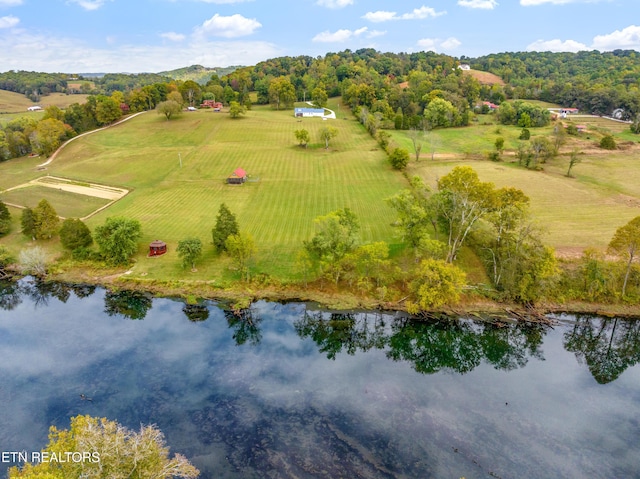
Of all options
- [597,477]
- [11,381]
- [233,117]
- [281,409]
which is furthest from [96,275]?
[233,117]

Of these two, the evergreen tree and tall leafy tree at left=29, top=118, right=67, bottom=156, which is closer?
the evergreen tree

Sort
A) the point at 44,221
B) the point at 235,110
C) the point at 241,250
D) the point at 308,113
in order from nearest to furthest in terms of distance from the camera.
→ the point at 241,250, the point at 44,221, the point at 235,110, the point at 308,113

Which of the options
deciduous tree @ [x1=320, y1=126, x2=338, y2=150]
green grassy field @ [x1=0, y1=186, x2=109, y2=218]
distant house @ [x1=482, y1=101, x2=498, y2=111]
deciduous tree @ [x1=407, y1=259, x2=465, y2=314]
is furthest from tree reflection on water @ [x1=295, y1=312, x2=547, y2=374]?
distant house @ [x1=482, y1=101, x2=498, y2=111]

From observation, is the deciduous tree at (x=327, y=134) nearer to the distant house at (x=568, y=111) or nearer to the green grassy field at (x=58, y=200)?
the green grassy field at (x=58, y=200)

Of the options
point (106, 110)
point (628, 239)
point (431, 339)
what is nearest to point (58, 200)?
point (106, 110)

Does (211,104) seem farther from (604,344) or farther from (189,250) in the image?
(604,344)

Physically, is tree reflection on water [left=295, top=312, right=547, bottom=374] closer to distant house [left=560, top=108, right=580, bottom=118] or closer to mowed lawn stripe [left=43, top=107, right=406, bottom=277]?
mowed lawn stripe [left=43, top=107, right=406, bottom=277]
